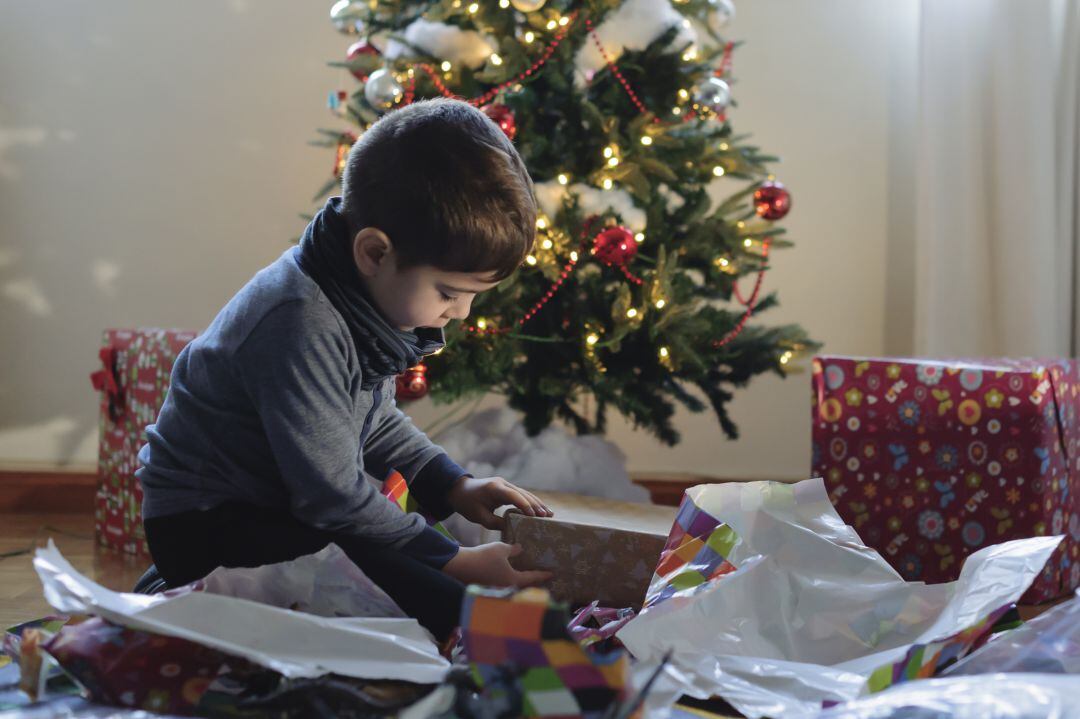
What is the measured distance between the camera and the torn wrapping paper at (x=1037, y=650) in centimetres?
71

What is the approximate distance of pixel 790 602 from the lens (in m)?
0.89

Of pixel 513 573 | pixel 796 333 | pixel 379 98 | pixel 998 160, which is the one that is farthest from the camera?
pixel 998 160

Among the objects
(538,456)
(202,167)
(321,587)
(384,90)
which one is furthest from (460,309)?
(202,167)

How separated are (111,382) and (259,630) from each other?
2.82ft

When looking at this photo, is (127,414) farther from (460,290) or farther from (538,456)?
(460,290)

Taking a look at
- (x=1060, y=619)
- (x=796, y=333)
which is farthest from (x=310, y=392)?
(x=796, y=333)

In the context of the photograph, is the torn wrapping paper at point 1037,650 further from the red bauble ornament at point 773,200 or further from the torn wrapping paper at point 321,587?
the red bauble ornament at point 773,200

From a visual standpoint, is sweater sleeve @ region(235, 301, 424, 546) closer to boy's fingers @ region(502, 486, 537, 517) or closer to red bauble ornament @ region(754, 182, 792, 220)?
boy's fingers @ region(502, 486, 537, 517)

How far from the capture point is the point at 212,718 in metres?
0.69

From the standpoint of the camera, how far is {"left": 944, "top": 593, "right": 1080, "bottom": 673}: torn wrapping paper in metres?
0.71

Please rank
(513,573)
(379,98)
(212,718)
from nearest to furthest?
(212,718) < (513,573) < (379,98)

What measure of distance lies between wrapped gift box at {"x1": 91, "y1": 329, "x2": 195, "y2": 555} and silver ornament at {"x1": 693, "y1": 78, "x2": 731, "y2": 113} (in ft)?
2.56

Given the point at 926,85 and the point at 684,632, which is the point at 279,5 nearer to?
the point at 926,85

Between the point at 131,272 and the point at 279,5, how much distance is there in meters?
0.55
